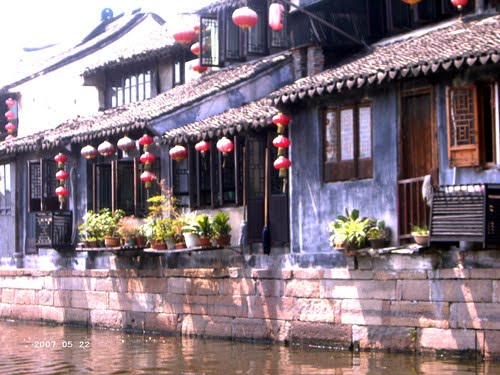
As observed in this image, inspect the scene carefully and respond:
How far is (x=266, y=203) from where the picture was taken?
22.4 meters

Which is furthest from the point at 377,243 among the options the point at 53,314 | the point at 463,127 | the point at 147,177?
the point at 53,314

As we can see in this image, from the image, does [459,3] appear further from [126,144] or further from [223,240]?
[126,144]

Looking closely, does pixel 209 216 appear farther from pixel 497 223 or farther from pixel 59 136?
pixel 497 223

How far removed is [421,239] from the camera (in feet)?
60.1

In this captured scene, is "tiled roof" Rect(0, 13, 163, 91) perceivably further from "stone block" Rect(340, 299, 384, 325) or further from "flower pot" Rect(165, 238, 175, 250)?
"stone block" Rect(340, 299, 384, 325)

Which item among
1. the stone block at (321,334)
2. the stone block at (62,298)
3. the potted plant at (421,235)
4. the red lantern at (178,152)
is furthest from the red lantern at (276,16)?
the stone block at (62,298)

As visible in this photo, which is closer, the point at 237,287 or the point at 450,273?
the point at 450,273

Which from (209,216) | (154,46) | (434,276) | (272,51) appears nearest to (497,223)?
(434,276)

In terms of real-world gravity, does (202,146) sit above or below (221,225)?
above

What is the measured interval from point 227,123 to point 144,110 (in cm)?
442

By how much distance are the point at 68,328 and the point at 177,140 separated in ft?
18.6

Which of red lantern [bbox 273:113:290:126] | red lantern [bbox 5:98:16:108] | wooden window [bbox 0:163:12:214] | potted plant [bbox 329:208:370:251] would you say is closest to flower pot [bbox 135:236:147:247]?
red lantern [bbox 273:113:290:126]

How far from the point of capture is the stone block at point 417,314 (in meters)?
18.2

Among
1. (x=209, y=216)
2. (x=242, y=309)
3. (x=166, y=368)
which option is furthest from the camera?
(x=209, y=216)
